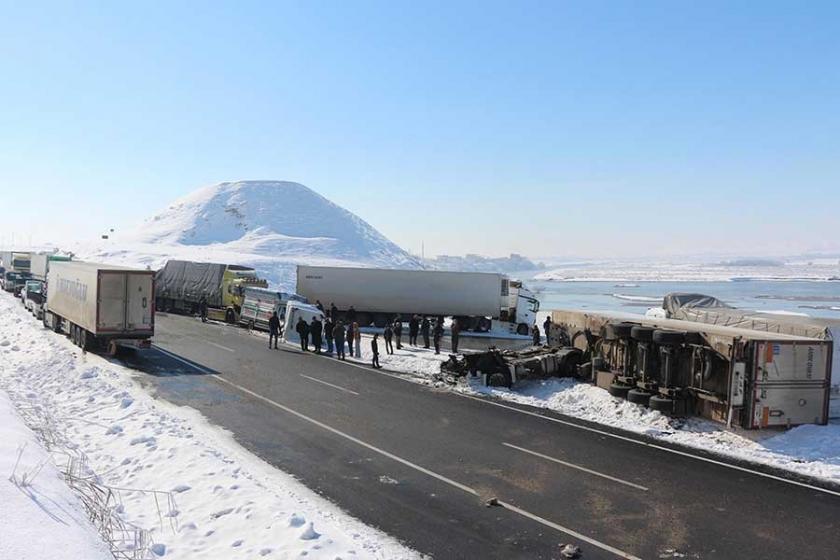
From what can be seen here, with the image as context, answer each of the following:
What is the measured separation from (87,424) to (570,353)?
13243 mm

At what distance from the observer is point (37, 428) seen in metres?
11.8

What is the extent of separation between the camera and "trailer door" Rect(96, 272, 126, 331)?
942 inches

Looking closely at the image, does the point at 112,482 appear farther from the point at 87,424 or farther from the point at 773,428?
the point at 773,428

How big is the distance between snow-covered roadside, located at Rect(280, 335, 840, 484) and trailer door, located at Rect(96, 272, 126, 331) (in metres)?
11.4

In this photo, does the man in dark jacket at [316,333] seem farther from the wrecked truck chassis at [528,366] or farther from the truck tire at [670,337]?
the truck tire at [670,337]

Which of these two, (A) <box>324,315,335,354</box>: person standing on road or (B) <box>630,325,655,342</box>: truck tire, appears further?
(A) <box>324,315,335,354</box>: person standing on road

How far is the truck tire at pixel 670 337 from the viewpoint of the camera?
641 inches

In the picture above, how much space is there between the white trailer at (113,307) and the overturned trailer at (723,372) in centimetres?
1646

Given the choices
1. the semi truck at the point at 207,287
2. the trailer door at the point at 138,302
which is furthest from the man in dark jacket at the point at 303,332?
the semi truck at the point at 207,287

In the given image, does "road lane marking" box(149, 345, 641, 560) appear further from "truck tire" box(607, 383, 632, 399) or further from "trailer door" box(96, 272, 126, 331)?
"truck tire" box(607, 383, 632, 399)

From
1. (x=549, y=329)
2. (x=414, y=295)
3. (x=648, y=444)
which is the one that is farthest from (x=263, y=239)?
(x=648, y=444)

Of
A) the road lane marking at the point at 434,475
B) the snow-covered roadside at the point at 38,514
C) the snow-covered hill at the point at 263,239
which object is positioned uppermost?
the snow-covered hill at the point at 263,239

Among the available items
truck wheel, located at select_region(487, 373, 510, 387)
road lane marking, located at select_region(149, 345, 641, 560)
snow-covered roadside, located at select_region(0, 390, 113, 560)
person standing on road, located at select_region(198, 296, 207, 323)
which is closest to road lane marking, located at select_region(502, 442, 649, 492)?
road lane marking, located at select_region(149, 345, 641, 560)

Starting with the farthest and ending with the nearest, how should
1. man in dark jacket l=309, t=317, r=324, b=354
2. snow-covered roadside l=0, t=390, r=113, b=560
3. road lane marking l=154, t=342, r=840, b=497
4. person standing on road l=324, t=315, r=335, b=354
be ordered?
person standing on road l=324, t=315, r=335, b=354 → man in dark jacket l=309, t=317, r=324, b=354 → road lane marking l=154, t=342, r=840, b=497 → snow-covered roadside l=0, t=390, r=113, b=560
